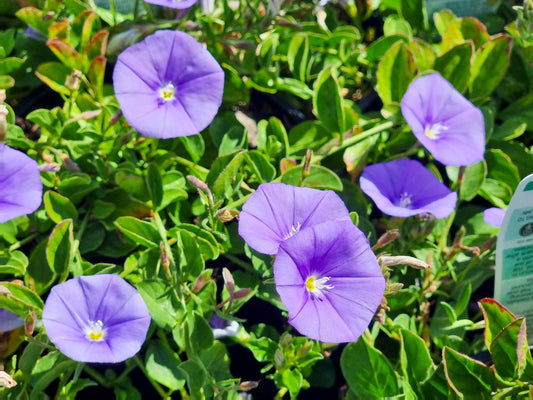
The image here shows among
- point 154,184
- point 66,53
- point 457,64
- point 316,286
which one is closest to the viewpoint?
point 316,286

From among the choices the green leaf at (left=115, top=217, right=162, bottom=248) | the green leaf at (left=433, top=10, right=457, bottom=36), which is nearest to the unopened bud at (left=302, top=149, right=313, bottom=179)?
the green leaf at (left=115, top=217, right=162, bottom=248)

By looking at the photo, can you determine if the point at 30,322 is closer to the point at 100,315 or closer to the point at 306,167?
the point at 100,315

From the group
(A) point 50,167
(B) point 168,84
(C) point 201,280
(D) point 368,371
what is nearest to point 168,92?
(B) point 168,84

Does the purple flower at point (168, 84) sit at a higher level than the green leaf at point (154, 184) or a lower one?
higher

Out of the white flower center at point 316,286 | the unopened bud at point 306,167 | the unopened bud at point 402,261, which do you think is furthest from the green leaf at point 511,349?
the unopened bud at point 306,167

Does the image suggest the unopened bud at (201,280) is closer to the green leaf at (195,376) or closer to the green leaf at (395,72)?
the green leaf at (195,376)

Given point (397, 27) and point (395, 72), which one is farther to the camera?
point (397, 27)
